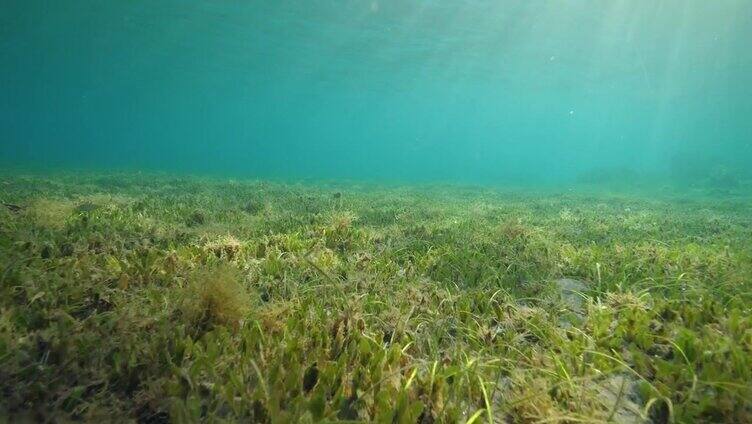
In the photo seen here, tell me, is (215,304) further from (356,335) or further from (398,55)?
(398,55)

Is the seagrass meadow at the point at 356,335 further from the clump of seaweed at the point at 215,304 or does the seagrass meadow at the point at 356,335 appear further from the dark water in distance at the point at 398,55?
the dark water in distance at the point at 398,55

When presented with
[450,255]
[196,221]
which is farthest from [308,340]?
[196,221]

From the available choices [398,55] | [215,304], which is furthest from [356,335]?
[398,55]

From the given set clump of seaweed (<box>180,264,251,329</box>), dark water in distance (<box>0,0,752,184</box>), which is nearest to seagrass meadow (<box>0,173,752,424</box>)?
clump of seaweed (<box>180,264,251,329</box>)

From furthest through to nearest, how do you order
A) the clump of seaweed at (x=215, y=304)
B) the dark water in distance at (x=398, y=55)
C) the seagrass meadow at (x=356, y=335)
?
the dark water in distance at (x=398, y=55)
the clump of seaweed at (x=215, y=304)
the seagrass meadow at (x=356, y=335)

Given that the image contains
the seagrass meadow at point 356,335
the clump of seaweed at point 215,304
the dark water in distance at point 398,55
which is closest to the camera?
the seagrass meadow at point 356,335

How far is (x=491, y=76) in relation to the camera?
5866 centimetres

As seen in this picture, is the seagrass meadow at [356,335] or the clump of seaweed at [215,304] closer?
the seagrass meadow at [356,335]

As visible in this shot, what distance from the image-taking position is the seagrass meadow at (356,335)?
2119mm

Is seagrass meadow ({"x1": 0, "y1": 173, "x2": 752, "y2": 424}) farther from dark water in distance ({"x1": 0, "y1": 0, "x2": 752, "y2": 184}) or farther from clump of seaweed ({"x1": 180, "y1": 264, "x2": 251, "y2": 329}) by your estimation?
dark water in distance ({"x1": 0, "y1": 0, "x2": 752, "y2": 184})

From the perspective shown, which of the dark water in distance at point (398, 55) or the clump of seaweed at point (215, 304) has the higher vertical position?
the dark water in distance at point (398, 55)

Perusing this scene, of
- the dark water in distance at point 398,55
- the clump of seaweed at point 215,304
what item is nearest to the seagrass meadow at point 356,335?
the clump of seaweed at point 215,304

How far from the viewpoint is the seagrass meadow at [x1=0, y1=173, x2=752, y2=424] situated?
83.4 inches

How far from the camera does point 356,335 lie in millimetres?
2805
